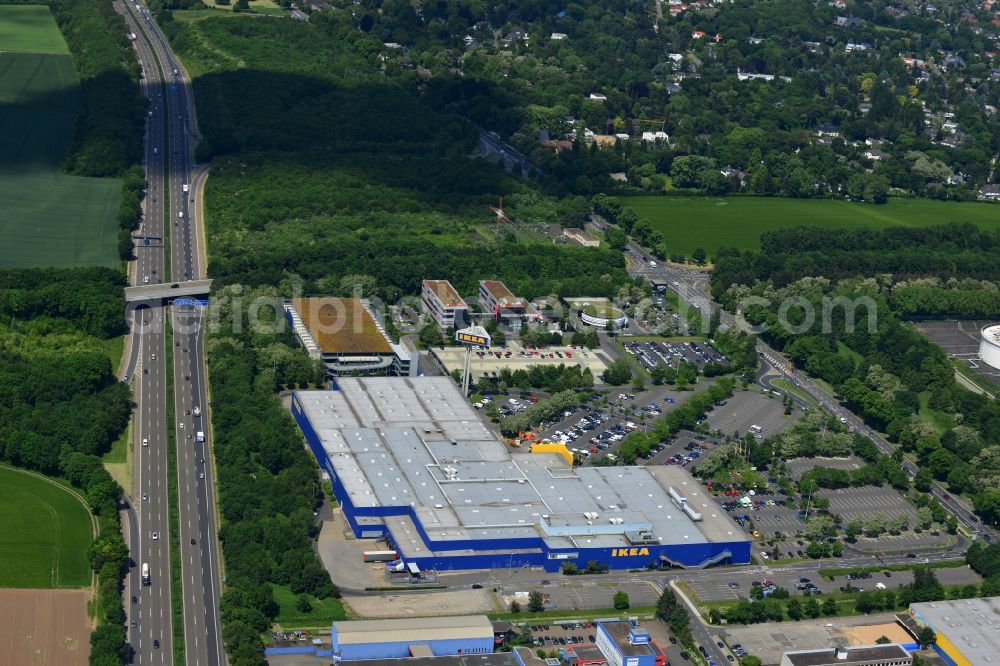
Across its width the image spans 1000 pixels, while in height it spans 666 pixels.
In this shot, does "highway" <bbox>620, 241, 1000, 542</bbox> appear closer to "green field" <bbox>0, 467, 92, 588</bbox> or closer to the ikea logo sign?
the ikea logo sign

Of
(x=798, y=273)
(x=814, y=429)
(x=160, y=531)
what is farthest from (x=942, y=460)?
(x=160, y=531)

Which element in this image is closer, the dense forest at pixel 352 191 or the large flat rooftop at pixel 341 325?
the large flat rooftop at pixel 341 325

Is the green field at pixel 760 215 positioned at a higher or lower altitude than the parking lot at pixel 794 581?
lower

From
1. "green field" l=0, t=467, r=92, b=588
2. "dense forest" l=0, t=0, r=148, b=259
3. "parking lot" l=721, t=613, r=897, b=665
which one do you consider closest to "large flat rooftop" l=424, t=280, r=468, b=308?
"dense forest" l=0, t=0, r=148, b=259

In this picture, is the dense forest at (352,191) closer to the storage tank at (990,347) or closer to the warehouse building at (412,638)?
the storage tank at (990,347)

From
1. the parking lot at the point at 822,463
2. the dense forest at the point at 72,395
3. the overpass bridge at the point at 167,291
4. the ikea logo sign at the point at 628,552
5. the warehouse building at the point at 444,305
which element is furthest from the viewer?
the overpass bridge at the point at 167,291

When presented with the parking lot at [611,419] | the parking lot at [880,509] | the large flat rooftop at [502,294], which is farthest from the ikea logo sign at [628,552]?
the large flat rooftop at [502,294]

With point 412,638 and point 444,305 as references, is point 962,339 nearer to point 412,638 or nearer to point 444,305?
point 444,305
